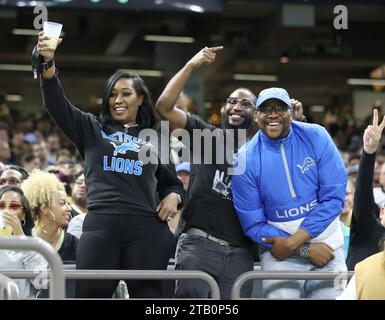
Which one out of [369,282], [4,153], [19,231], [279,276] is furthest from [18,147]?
[369,282]

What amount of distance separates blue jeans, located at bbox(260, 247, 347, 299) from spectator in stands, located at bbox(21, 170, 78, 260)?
1511 mm

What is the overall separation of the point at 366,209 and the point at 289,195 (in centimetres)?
61

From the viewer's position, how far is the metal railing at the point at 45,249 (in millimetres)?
3906

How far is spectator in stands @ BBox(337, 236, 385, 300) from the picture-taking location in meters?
4.43

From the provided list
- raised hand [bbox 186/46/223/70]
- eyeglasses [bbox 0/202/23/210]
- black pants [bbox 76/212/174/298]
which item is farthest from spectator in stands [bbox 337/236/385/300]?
eyeglasses [bbox 0/202/23/210]

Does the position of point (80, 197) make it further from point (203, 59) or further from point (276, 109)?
point (276, 109)

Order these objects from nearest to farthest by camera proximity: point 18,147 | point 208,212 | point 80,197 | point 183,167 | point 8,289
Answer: point 8,289, point 208,212, point 80,197, point 183,167, point 18,147

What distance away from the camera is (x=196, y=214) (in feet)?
18.9

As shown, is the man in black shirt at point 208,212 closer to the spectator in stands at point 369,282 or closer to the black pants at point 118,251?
the black pants at point 118,251

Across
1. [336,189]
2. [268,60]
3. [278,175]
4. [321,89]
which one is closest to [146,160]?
[278,175]

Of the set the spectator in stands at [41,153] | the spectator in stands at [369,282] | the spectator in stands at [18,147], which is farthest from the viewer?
the spectator in stands at [18,147]

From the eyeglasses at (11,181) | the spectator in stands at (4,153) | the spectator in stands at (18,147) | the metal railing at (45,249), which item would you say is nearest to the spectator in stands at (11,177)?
the eyeglasses at (11,181)

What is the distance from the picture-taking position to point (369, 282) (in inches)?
175

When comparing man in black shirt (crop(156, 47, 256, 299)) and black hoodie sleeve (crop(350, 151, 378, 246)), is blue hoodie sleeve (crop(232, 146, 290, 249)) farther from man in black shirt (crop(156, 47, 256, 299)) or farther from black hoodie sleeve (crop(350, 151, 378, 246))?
black hoodie sleeve (crop(350, 151, 378, 246))
